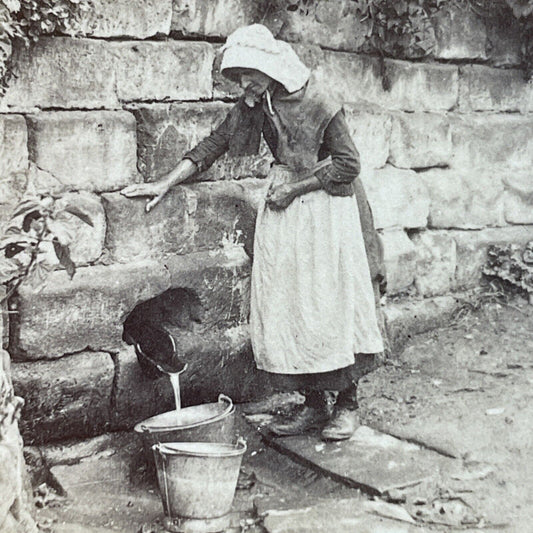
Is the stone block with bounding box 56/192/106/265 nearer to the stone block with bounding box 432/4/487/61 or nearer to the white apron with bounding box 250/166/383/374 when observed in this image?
the white apron with bounding box 250/166/383/374

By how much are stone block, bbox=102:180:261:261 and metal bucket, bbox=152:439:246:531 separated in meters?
1.24

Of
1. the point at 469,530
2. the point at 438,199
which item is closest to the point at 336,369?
the point at 469,530

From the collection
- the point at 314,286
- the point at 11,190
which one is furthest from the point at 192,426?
the point at 11,190

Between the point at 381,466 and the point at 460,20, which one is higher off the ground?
the point at 460,20

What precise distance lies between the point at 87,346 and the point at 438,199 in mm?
2881

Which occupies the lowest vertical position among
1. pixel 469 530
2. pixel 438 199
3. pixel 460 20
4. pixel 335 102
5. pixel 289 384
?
pixel 469 530

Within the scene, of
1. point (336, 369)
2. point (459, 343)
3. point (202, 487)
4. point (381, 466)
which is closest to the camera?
point (202, 487)

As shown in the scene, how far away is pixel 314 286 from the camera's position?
454 cm

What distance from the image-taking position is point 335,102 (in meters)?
4.47

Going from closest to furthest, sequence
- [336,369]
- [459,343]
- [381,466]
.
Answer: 1. [381,466]
2. [336,369]
3. [459,343]

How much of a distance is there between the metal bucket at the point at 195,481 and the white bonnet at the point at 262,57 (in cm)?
176

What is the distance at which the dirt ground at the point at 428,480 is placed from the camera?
3906 millimetres

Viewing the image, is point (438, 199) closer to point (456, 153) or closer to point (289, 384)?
point (456, 153)

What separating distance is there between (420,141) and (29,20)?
2915 mm
